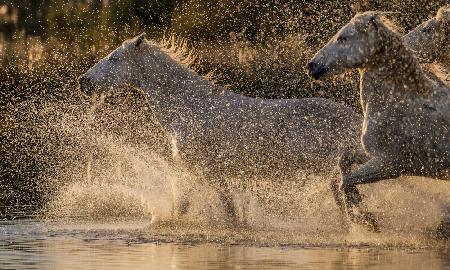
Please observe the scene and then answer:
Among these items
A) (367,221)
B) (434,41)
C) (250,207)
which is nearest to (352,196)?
(367,221)

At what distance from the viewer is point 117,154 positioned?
17.8m

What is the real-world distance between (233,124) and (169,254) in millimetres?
2915

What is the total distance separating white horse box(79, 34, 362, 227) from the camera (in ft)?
47.6

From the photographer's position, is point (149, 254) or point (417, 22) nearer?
point (149, 254)

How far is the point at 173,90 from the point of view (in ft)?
48.0

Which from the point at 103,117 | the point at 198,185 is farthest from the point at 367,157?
the point at 103,117

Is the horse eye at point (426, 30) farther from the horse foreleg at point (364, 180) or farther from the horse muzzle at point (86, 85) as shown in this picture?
the horse muzzle at point (86, 85)

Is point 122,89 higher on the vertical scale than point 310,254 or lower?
higher

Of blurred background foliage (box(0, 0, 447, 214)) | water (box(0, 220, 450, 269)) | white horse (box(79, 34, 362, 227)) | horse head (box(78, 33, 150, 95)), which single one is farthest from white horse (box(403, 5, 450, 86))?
blurred background foliage (box(0, 0, 447, 214))

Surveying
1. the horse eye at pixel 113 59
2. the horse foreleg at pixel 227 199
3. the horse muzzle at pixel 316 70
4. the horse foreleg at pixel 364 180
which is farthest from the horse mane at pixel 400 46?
the horse eye at pixel 113 59

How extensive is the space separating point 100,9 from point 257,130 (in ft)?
43.3

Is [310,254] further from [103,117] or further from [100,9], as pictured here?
[100,9]

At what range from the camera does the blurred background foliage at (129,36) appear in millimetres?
21859

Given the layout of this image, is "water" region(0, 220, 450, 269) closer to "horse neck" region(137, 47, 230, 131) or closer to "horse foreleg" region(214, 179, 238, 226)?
"horse foreleg" region(214, 179, 238, 226)
